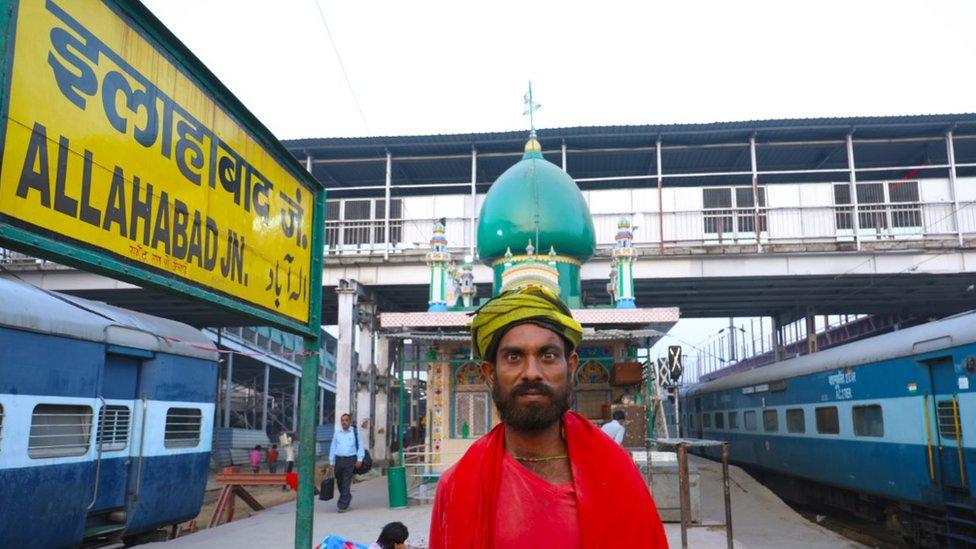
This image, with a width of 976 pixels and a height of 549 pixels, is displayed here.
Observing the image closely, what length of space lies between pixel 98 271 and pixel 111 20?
979 mm

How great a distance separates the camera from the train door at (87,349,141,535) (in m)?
8.60

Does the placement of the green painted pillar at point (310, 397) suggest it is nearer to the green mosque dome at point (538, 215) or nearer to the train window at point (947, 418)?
the train window at point (947, 418)

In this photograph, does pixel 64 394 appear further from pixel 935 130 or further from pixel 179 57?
pixel 935 130

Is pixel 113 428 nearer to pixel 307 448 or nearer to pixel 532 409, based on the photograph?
pixel 307 448

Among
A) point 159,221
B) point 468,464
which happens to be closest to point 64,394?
point 159,221

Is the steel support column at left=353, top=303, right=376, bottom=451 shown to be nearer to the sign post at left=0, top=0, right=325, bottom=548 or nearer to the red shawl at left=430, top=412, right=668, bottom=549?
the sign post at left=0, top=0, right=325, bottom=548

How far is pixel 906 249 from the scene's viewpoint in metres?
18.0

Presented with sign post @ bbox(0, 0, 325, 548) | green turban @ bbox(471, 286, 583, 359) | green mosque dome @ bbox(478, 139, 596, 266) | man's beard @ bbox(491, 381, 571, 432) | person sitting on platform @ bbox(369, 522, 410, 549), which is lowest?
person sitting on platform @ bbox(369, 522, 410, 549)

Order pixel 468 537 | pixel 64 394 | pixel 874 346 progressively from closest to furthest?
1. pixel 468 537
2. pixel 64 394
3. pixel 874 346

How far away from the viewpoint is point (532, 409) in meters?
2.25

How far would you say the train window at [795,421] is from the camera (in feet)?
48.0

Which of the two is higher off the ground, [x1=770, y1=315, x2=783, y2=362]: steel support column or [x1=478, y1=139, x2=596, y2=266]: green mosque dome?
[x1=478, y1=139, x2=596, y2=266]: green mosque dome

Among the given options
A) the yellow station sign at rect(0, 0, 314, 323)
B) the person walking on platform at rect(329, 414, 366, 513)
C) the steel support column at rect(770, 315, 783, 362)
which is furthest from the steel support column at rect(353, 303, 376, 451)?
the yellow station sign at rect(0, 0, 314, 323)

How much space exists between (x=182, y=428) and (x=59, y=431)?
2.78 meters
